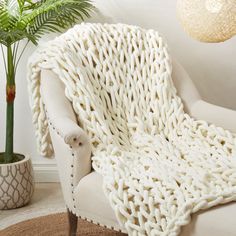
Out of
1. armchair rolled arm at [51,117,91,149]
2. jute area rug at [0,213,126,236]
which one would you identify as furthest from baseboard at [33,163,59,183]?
armchair rolled arm at [51,117,91,149]

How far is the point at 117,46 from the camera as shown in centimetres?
246

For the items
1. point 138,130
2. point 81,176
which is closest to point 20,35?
point 138,130

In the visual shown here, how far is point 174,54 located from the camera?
296 cm

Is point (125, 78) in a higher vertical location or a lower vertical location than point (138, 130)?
higher

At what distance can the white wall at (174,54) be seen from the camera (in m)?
2.88

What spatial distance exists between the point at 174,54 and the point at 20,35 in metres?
0.85

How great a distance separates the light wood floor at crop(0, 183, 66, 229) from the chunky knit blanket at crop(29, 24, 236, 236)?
0.51m

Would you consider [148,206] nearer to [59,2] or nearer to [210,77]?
[59,2]

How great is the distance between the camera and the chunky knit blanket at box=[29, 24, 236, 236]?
1.76 metres

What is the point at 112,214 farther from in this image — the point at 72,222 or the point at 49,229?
the point at 49,229

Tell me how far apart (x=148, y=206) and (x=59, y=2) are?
113cm

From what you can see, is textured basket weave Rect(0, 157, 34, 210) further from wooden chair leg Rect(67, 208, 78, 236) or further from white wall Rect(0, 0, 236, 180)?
wooden chair leg Rect(67, 208, 78, 236)

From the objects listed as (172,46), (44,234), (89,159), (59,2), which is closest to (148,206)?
(89,159)

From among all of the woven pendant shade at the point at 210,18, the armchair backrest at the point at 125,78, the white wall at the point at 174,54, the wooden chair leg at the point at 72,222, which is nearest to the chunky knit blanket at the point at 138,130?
the armchair backrest at the point at 125,78
